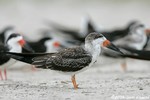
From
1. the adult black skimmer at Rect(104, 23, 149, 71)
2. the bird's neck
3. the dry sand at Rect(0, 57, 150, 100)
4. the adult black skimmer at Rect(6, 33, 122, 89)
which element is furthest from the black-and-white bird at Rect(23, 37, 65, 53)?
the bird's neck

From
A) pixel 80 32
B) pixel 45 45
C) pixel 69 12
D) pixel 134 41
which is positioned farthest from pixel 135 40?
pixel 69 12

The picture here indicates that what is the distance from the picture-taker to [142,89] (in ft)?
28.8

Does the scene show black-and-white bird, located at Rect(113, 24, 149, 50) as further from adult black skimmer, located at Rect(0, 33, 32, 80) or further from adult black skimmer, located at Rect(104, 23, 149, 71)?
adult black skimmer, located at Rect(0, 33, 32, 80)

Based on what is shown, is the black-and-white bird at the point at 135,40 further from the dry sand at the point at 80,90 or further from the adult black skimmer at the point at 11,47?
the dry sand at the point at 80,90

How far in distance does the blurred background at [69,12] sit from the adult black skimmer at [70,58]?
12.3 meters

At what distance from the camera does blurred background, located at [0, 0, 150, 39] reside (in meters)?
24.3

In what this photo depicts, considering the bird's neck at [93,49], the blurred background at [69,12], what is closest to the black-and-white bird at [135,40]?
the bird's neck at [93,49]

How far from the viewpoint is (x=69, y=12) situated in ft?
91.7

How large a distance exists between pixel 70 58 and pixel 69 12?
18.8 m

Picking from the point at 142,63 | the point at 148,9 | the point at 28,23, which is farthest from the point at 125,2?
the point at 142,63

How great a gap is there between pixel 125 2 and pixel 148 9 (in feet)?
8.82

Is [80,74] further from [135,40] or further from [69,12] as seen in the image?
[69,12]

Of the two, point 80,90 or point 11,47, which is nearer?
point 80,90

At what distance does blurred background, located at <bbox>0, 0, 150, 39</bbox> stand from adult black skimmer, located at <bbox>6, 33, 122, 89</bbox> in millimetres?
12332
